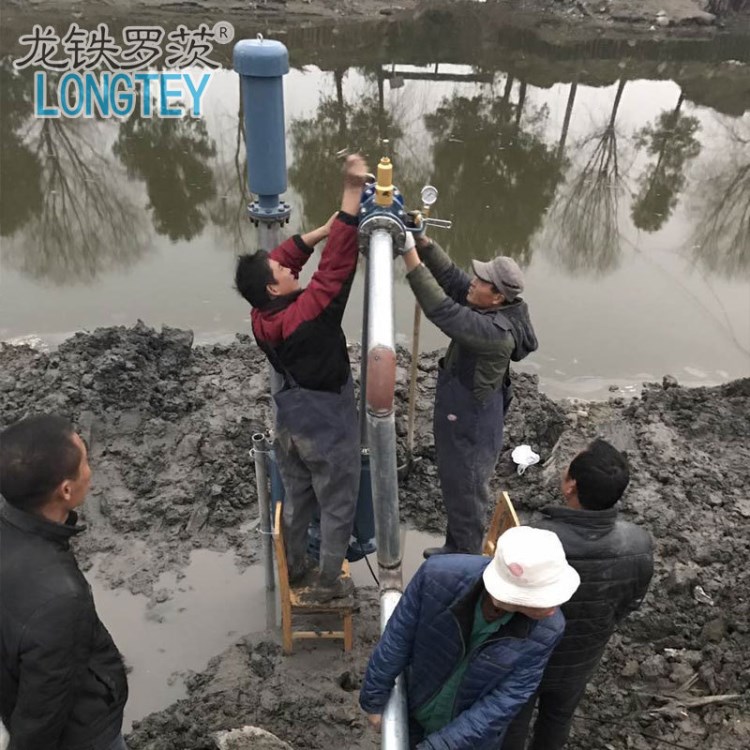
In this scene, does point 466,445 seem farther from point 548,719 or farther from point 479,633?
point 479,633

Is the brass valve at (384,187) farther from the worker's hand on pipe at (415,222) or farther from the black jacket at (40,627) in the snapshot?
the black jacket at (40,627)

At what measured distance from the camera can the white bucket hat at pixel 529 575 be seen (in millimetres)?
1764

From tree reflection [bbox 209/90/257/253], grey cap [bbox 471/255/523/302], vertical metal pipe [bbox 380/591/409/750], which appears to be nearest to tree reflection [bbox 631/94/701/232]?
tree reflection [bbox 209/90/257/253]

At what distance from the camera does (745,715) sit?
334cm

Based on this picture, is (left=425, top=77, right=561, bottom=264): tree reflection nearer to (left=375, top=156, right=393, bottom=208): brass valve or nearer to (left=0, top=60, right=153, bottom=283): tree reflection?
(left=0, top=60, right=153, bottom=283): tree reflection

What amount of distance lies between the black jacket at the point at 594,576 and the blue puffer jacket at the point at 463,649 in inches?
16.7

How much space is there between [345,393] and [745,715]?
262 centimetres

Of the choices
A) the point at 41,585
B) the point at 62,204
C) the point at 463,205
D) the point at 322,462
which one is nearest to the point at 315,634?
the point at 322,462

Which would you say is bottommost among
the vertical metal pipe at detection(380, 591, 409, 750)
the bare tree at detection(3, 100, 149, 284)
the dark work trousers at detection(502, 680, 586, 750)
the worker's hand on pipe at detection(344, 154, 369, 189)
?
the bare tree at detection(3, 100, 149, 284)

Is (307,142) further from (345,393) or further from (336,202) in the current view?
(345,393)

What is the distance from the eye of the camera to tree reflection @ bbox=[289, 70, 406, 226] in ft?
33.1

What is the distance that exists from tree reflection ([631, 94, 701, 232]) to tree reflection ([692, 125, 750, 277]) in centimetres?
47

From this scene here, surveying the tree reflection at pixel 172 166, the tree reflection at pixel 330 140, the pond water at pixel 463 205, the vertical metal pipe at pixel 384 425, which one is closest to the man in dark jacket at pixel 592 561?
the vertical metal pipe at pixel 384 425

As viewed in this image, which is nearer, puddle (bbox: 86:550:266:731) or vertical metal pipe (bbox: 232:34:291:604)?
vertical metal pipe (bbox: 232:34:291:604)
